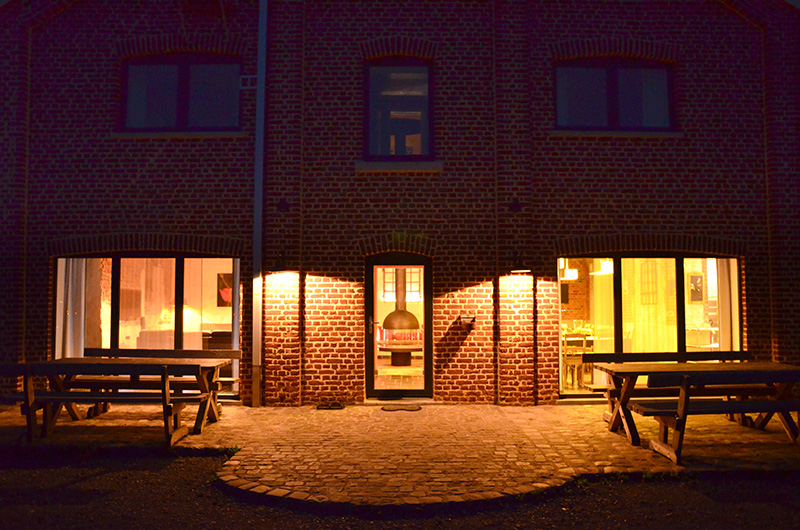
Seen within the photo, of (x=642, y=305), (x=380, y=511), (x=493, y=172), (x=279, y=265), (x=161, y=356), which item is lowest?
(x=380, y=511)

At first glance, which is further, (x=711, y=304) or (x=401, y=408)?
(x=711, y=304)

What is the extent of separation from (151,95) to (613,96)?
7787 millimetres

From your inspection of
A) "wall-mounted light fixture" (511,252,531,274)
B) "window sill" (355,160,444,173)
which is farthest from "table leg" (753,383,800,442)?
"window sill" (355,160,444,173)

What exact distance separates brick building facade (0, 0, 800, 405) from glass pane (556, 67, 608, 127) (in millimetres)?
68

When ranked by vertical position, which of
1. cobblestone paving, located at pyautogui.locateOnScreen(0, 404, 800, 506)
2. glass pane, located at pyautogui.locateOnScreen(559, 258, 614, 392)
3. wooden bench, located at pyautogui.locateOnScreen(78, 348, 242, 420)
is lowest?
cobblestone paving, located at pyautogui.locateOnScreen(0, 404, 800, 506)

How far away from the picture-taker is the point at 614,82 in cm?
939

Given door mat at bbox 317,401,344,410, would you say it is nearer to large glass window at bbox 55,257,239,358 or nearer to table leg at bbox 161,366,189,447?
large glass window at bbox 55,257,239,358

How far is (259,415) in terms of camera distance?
26.8 feet

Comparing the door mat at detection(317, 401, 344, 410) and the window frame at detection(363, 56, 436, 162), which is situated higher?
the window frame at detection(363, 56, 436, 162)

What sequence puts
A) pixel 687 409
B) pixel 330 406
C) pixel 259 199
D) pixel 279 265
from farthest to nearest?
pixel 259 199 < pixel 279 265 < pixel 330 406 < pixel 687 409

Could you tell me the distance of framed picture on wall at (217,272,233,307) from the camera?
9242mm

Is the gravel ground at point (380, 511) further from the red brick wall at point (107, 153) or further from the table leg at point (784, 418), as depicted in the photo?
the red brick wall at point (107, 153)

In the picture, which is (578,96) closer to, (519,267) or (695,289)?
(519,267)

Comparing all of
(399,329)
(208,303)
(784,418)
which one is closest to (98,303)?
(208,303)
